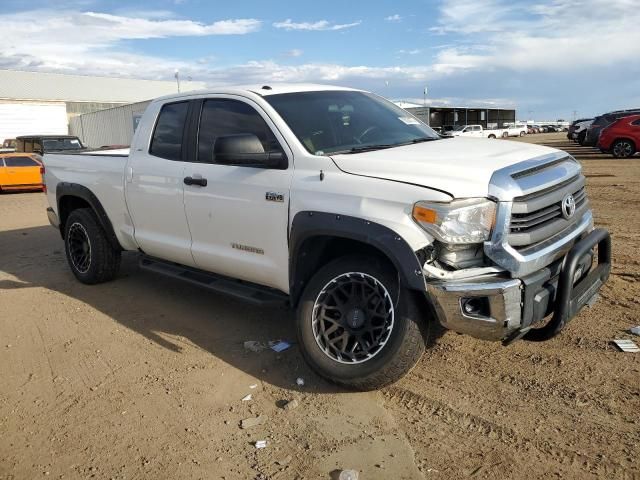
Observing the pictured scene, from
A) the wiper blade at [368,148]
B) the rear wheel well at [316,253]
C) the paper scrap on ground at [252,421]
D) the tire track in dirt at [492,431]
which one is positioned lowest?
the paper scrap on ground at [252,421]

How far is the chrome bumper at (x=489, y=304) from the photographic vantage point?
9.95 ft

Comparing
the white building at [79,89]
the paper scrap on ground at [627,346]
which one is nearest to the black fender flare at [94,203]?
the paper scrap on ground at [627,346]

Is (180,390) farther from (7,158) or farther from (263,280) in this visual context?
(7,158)

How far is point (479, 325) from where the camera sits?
10.2ft

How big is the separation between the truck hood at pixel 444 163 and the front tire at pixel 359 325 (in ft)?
1.88

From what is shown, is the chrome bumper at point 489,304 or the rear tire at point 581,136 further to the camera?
the rear tire at point 581,136

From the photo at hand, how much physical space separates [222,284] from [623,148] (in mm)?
19044

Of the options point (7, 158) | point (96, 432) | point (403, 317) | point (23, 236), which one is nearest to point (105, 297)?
point (96, 432)

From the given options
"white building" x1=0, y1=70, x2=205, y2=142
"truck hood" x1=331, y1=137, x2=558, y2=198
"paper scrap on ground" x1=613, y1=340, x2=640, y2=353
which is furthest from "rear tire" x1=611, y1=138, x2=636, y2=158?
"white building" x1=0, y1=70, x2=205, y2=142

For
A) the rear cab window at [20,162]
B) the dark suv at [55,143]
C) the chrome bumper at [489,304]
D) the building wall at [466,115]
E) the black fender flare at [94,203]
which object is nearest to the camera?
the chrome bumper at [489,304]

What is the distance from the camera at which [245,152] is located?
3.78 meters

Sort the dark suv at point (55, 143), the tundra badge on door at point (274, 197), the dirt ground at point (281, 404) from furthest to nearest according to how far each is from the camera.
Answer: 1. the dark suv at point (55, 143)
2. the tundra badge on door at point (274, 197)
3. the dirt ground at point (281, 404)

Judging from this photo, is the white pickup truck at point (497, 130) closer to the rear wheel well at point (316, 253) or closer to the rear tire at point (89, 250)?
the rear tire at point (89, 250)

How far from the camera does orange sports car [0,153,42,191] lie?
17.4 metres
